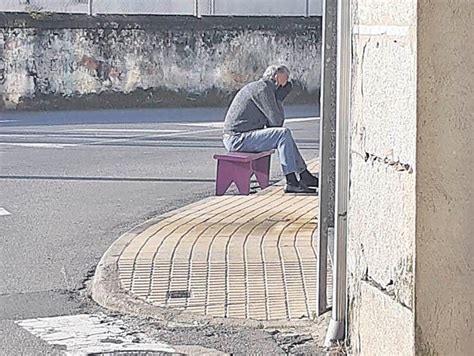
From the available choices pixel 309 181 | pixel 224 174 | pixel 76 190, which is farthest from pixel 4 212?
pixel 309 181

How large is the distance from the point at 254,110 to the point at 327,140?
5.87m

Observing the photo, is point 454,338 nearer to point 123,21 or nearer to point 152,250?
point 152,250

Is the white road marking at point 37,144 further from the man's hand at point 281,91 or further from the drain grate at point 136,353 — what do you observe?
the drain grate at point 136,353

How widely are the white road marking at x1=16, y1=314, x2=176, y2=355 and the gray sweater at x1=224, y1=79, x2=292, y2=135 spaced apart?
5.61 meters

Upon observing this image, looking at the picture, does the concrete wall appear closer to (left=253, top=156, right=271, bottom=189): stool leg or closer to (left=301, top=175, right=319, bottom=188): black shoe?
(left=301, top=175, right=319, bottom=188): black shoe

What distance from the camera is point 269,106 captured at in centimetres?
1207

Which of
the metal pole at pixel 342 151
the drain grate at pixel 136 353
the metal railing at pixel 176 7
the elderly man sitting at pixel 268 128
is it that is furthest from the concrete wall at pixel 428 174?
the metal railing at pixel 176 7

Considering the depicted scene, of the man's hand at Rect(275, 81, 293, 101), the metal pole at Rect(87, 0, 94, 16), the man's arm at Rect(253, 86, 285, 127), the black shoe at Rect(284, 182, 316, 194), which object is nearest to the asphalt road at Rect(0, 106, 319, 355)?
the black shoe at Rect(284, 182, 316, 194)

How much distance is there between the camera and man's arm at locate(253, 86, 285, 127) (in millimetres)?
11961

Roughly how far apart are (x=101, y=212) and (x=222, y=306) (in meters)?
4.12

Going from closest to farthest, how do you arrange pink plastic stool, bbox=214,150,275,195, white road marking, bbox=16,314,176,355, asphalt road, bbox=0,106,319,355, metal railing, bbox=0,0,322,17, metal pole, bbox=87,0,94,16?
1. white road marking, bbox=16,314,176,355
2. asphalt road, bbox=0,106,319,355
3. pink plastic stool, bbox=214,150,275,195
4. metal pole, bbox=87,0,94,16
5. metal railing, bbox=0,0,322,17

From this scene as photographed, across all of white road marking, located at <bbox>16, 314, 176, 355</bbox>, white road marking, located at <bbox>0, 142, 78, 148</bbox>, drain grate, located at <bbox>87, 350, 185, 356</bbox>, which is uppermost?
white road marking, located at <bbox>0, 142, 78, 148</bbox>

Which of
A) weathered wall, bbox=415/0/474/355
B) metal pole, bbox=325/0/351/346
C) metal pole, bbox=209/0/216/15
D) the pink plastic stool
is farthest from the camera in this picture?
metal pole, bbox=209/0/216/15

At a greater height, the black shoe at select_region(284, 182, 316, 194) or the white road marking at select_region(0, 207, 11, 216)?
the black shoe at select_region(284, 182, 316, 194)
